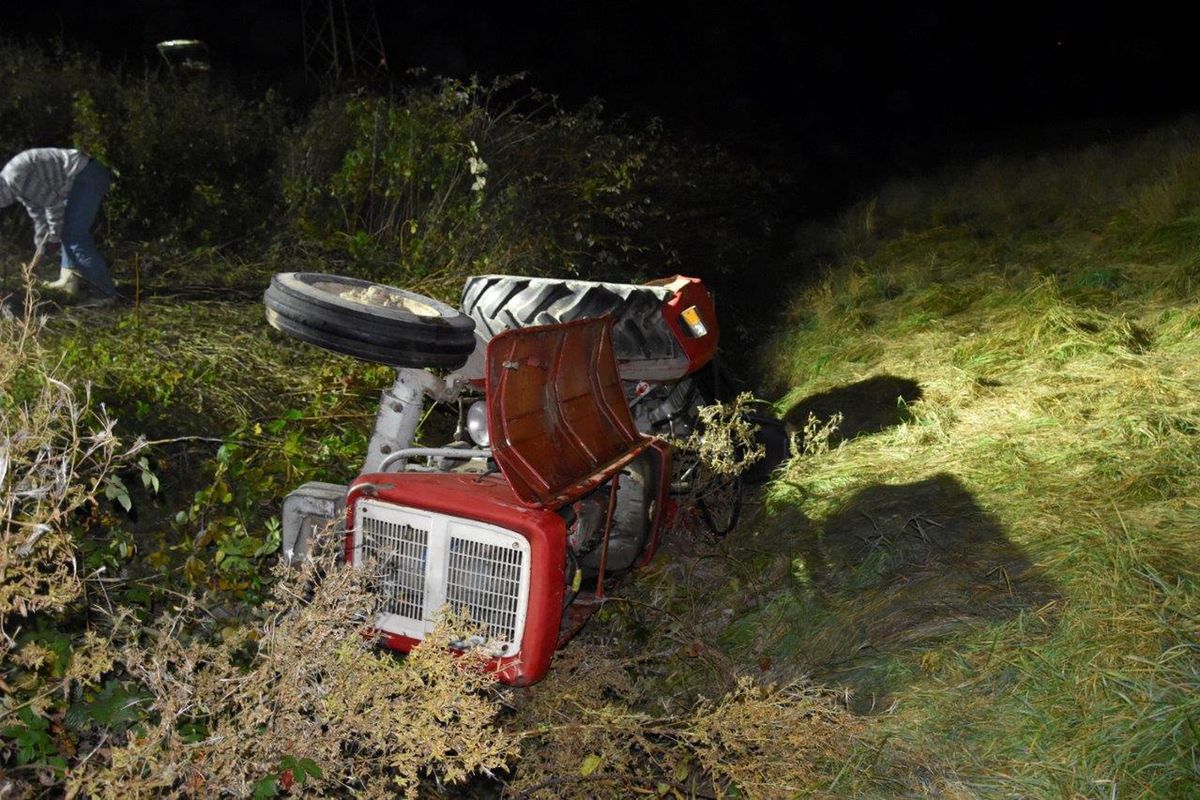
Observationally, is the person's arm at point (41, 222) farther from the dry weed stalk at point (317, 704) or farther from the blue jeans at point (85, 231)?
the dry weed stalk at point (317, 704)

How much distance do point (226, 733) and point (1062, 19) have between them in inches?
738

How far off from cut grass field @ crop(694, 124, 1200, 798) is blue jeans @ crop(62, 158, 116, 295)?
4105 mm

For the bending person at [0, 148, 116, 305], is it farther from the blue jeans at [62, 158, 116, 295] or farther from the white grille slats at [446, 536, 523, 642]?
the white grille slats at [446, 536, 523, 642]

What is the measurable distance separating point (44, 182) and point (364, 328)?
3.88 metres

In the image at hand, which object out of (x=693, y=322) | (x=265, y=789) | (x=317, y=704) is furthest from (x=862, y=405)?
(x=265, y=789)

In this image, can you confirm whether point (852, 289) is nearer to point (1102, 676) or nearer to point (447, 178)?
point (447, 178)

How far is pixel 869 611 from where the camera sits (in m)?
4.05

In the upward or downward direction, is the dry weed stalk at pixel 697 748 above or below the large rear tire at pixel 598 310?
below

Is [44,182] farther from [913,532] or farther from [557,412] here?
[913,532]

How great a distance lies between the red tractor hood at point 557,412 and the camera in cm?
351

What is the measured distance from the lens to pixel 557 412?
12.8ft

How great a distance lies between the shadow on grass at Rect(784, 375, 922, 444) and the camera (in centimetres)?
612

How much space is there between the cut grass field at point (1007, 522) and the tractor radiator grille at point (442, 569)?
113 cm

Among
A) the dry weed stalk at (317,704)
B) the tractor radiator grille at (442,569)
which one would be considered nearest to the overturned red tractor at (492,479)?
the tractor radiator grille at (442,569)
